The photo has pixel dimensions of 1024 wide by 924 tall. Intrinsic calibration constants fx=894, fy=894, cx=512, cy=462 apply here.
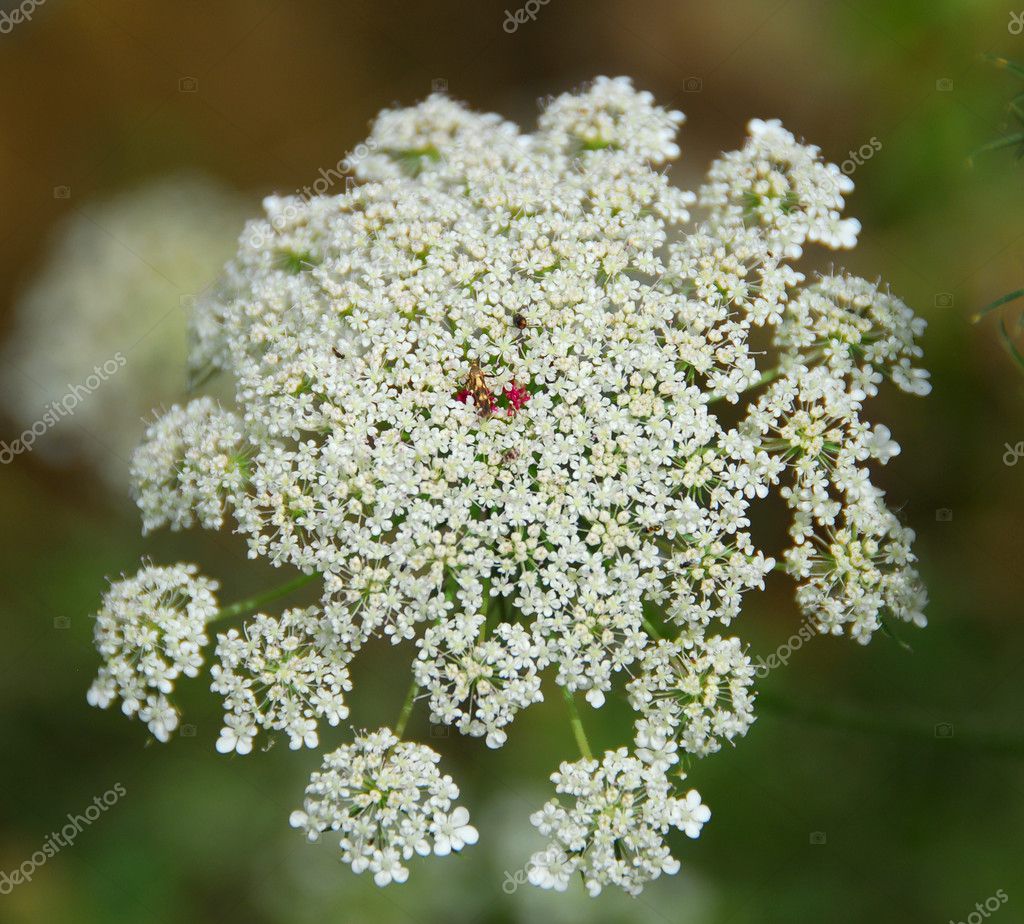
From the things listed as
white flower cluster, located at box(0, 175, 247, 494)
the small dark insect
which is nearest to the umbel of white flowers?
the small dark insect

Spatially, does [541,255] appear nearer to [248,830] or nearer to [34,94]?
[248,830]

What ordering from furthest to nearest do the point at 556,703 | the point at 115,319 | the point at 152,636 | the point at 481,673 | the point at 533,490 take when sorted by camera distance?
the point at 115,319 < the point at 556,703 < the point at 152,636 < the point at 533,490 < the point at 481,673

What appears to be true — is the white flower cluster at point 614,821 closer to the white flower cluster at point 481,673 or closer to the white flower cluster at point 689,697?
the white flower cluster at point 689,697

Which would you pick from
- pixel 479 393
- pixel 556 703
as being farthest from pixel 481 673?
pixel 556 703

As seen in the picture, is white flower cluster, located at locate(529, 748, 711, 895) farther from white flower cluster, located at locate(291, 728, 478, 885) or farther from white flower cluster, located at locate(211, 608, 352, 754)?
white flower cluster, located at locate(211, 608, 352, 754)

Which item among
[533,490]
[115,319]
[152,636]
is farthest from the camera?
[115,319]

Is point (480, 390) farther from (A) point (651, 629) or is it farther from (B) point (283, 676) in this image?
(B) point (283, 676)

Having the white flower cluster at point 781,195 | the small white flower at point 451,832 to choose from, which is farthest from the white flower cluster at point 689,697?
the white flower cluster at point 781,195
